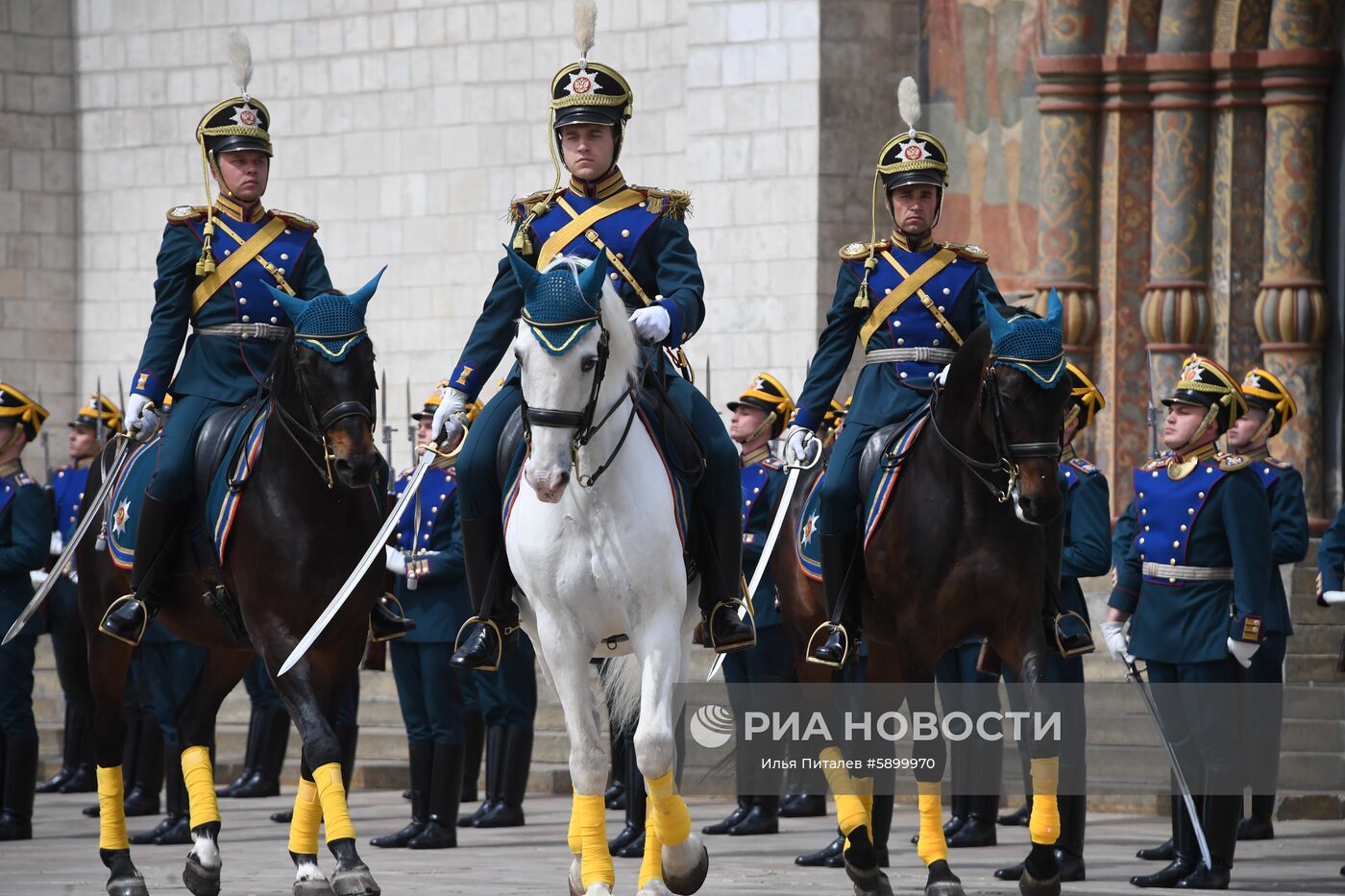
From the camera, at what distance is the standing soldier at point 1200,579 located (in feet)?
33.7

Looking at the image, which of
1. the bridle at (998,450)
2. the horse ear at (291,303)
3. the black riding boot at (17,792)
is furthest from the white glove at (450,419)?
the black riding boot at (17,792)

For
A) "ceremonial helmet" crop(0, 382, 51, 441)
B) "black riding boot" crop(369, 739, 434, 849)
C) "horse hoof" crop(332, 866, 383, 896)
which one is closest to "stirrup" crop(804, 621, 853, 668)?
"horse hoof" crop(332, 866, 383, 896)

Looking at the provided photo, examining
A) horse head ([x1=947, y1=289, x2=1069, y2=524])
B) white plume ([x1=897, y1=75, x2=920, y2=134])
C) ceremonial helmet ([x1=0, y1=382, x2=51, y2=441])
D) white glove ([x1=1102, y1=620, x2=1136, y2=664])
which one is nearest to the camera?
horse head ([x1=947, y1=289, x2=1069, y2=524])

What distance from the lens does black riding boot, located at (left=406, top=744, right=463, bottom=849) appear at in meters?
11.8

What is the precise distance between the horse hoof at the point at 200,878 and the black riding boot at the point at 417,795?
2.62 meters

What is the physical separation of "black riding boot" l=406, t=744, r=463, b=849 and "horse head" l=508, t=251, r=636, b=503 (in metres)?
4.37

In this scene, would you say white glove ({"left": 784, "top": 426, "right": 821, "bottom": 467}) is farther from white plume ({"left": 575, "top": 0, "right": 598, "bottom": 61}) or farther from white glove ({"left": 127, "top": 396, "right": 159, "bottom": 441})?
white glove ({"left": 127, "top": 396, "right": 159, "bottom": 441})

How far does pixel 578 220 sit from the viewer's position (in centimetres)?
875

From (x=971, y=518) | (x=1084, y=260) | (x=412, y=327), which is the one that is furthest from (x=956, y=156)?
(x=971, y=518)

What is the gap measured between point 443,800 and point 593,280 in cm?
487

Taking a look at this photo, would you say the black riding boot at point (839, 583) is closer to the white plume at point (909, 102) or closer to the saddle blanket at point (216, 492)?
the white plume at point (909, 102)

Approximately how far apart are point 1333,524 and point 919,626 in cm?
368

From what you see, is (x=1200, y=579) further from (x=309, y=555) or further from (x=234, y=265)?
(x=234, y=265)

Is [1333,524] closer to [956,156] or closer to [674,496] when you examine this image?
[674,496]
